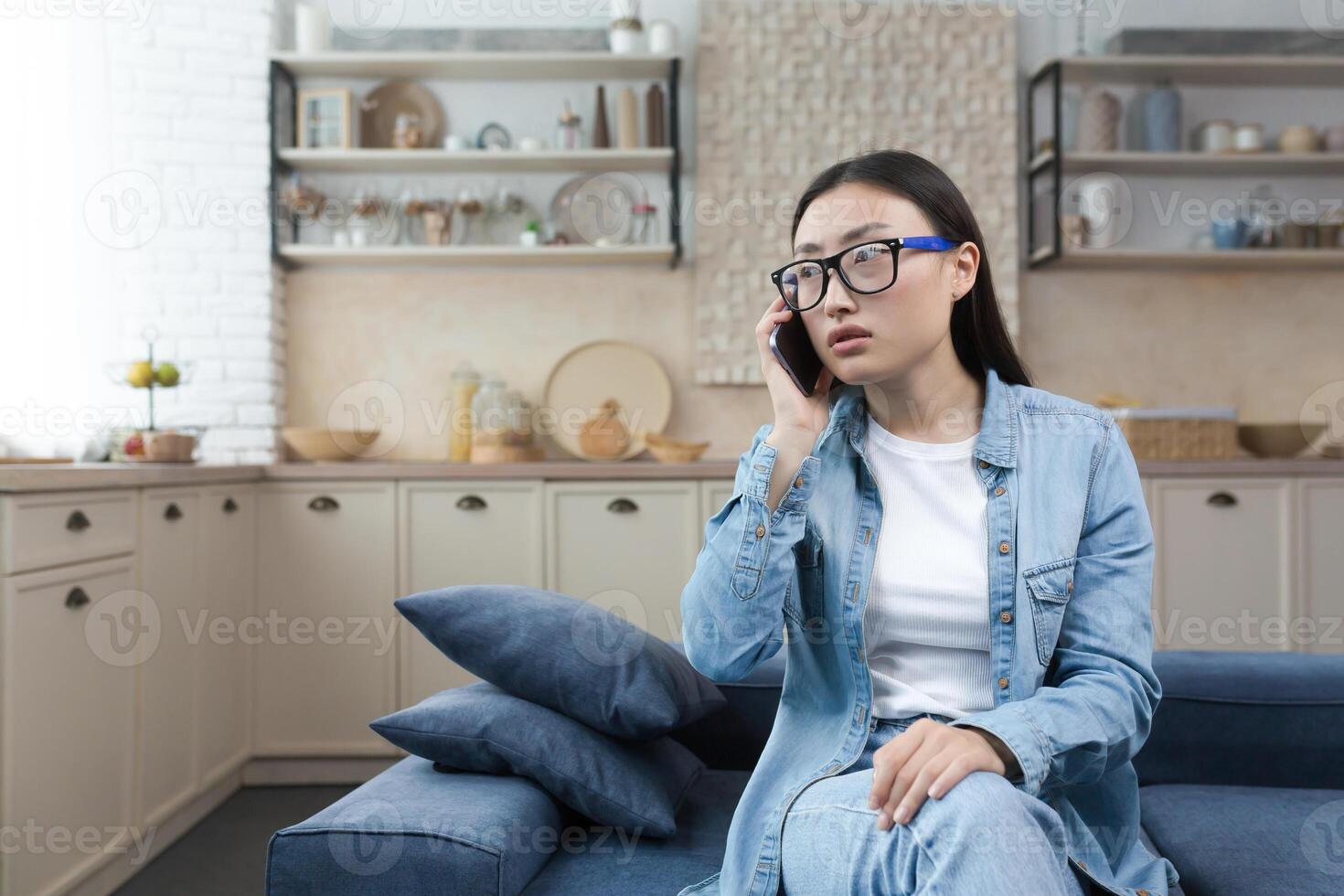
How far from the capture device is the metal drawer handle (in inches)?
128

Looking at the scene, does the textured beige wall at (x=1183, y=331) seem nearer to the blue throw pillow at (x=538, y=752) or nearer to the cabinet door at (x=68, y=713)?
the blue throw pillow at (x=538, y=752)

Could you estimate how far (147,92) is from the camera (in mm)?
3426

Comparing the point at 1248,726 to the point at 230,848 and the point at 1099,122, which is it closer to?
the point at 230,848

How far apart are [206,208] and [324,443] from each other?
→ 896 mm

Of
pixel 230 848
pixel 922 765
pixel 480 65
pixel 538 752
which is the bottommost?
pixel 230 848

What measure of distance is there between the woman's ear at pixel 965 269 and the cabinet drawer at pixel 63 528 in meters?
1.72

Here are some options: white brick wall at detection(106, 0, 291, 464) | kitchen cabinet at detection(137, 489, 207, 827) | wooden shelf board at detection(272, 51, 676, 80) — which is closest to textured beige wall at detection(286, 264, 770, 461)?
white brick wall at detection(106, 0, 291, 464)

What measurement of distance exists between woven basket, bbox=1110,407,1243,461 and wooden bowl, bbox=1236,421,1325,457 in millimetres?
191

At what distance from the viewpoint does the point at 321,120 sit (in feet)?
11.9

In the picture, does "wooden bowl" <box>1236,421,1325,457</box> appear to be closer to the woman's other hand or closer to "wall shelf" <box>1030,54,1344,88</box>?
"wall shelf" <box>1030,54,1344,88</box>

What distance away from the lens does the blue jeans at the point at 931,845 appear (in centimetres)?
93

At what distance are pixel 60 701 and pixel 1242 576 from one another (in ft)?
10.6

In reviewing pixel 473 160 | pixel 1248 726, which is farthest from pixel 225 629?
pixel 1248 726

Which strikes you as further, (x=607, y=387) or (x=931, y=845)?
(x=607, y=387)
